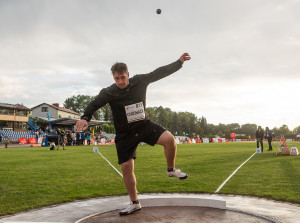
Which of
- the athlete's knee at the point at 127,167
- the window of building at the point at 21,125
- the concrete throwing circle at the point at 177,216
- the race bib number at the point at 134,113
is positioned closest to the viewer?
the concrete throwing circle at the point at 177,216

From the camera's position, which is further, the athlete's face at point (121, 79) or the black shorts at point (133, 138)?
the black shorts at point (133, 138)

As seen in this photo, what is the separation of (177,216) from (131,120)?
156 cm

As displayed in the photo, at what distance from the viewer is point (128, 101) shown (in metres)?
4.23

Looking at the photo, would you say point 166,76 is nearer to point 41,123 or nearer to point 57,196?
point 57,196

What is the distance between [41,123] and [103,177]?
208 feet

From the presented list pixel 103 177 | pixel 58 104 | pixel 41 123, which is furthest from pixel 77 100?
pixel 103 177

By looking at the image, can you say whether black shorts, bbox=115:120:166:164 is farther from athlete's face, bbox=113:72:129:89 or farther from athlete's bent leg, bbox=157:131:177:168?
athlete's face, bbox=113:72:129:89

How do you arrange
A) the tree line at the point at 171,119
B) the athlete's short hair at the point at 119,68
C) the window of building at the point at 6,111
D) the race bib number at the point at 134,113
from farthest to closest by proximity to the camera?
the tree line at the point at 171,119, the window of building at the point at 6,111, the race bib number at the point at 134,113, the athlete's short hair at the point at 119,68

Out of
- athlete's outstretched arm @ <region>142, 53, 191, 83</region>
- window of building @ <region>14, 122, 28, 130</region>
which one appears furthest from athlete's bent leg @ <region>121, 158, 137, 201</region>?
window of building @ <region>14, 122, 28, 130</region>

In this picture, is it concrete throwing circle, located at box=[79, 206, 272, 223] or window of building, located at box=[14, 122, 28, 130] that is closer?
concrete throwing circle, located at box=[79, 206, 272, 223]

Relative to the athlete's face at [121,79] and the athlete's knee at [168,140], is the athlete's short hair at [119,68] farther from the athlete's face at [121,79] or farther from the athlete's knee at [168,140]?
the athlete's knee at [168,140]

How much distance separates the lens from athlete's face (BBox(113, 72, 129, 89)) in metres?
4.09

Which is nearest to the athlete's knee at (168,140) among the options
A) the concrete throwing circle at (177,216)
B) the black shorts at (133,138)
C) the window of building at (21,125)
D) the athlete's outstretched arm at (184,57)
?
the black shorts at (133,138)

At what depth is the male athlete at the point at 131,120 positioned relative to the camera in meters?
4.19
